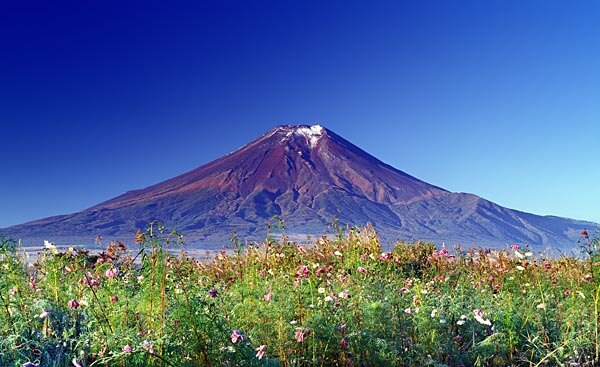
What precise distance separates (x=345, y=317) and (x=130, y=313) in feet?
5.50

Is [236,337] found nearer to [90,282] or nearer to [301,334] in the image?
[301,334]

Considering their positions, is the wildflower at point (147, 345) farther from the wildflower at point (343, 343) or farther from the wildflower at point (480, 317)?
the wildflower at point (480, 317)

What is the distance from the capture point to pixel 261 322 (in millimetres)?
4711

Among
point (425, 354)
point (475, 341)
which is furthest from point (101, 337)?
point (475, 341)

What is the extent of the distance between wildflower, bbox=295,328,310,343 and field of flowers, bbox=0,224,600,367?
0.01 m

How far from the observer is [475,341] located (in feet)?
17.3

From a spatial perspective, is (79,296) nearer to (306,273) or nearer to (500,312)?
(306,273)

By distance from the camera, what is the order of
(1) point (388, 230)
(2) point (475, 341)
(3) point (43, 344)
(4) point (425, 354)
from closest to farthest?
(3) point (43, 344) → (4) point (425, 354) → (2) point (475, 341) → (1) point (388, 230)

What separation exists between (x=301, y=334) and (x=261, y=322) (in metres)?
0.52

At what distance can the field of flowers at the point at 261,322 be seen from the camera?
373 cm

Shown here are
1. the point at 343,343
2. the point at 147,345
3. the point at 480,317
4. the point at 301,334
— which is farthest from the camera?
the point at 480,317

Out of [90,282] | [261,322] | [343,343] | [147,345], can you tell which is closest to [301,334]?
[343,343]

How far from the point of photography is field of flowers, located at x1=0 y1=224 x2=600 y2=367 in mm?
3727

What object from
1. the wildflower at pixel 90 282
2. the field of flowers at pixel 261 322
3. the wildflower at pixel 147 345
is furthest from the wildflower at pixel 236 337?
the wildflower at pixel 90 282
